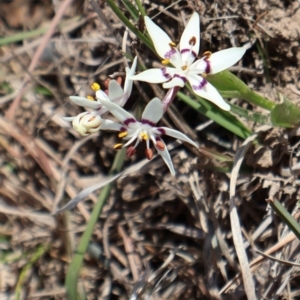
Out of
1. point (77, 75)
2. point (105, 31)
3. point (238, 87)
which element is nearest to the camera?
point (238, 87)

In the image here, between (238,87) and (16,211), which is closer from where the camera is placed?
(238,87)

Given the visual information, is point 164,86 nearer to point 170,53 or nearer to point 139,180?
point 170,53

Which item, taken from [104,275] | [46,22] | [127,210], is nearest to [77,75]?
[46,22]

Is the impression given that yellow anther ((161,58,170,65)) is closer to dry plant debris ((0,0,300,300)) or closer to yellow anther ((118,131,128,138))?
yellow anther ((118,131,128,138))

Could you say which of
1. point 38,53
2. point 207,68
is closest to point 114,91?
point 207,68

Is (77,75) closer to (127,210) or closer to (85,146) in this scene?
(85,146)

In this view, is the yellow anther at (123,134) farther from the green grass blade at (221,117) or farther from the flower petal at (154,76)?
the green grass blade at (221,117)
